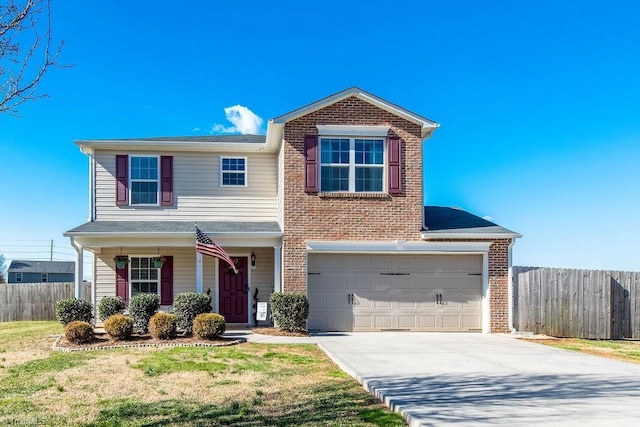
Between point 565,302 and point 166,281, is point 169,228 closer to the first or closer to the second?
point 166,281

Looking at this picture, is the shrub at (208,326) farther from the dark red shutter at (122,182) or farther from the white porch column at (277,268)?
the dark red shutter at (122,182)

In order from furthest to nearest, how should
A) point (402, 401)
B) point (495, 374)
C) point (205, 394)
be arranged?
point (495, 374)
point (205, 394)
point (402, 401)

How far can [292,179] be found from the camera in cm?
1534

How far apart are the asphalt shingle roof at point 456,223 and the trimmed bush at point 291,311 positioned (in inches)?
163

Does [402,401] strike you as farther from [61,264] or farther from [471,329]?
[61,264]

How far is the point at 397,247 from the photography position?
50.8 ft

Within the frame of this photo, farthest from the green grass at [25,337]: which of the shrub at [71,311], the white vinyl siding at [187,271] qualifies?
the white vinyl siding at [187,271]

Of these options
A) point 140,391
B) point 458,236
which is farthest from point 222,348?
point 458,236

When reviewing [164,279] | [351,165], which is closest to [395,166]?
[351,165]

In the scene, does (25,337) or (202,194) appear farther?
(202,194)

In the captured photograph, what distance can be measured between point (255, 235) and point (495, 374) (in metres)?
8.40

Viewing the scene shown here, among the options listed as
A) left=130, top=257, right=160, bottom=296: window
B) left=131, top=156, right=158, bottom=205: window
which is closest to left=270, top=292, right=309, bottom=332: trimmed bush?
left=130, top=257, right=160, bottom=296: window

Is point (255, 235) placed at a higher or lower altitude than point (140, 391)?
higher

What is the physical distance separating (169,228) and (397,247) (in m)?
6.69
